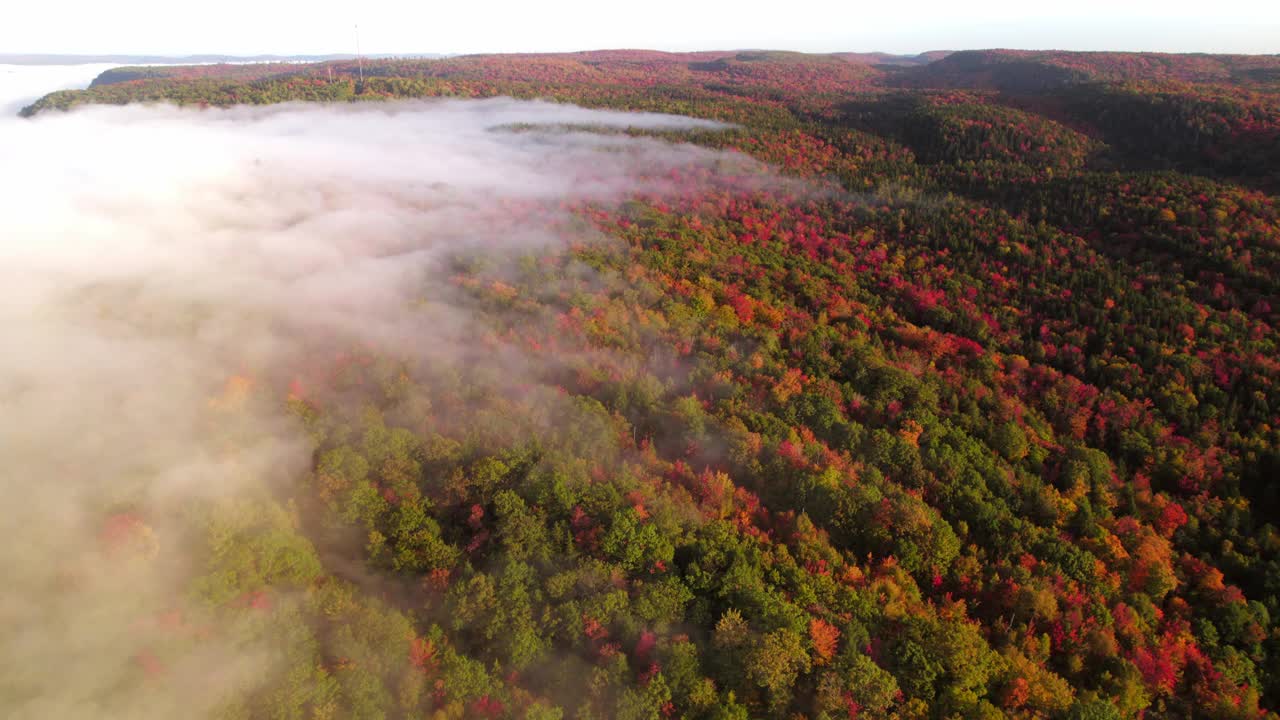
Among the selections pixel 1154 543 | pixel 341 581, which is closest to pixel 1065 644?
pixel 1154 543

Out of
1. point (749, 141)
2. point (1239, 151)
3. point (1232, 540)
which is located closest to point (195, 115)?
point (749, 141)

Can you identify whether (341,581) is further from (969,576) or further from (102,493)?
(969,576)

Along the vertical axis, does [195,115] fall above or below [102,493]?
above

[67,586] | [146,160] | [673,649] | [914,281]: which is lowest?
[673,649]

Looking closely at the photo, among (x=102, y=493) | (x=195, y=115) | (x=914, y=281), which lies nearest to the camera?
(x=102, y=493)

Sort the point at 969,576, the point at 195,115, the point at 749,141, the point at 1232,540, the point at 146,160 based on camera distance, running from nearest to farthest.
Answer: the point at 969,576 → the point at 1232,540 → the point at 146,160 → the point at 195,115 → the point at 749,141

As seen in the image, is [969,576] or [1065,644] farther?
[969,576]

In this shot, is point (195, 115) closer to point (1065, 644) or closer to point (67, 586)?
point (67, 586)
